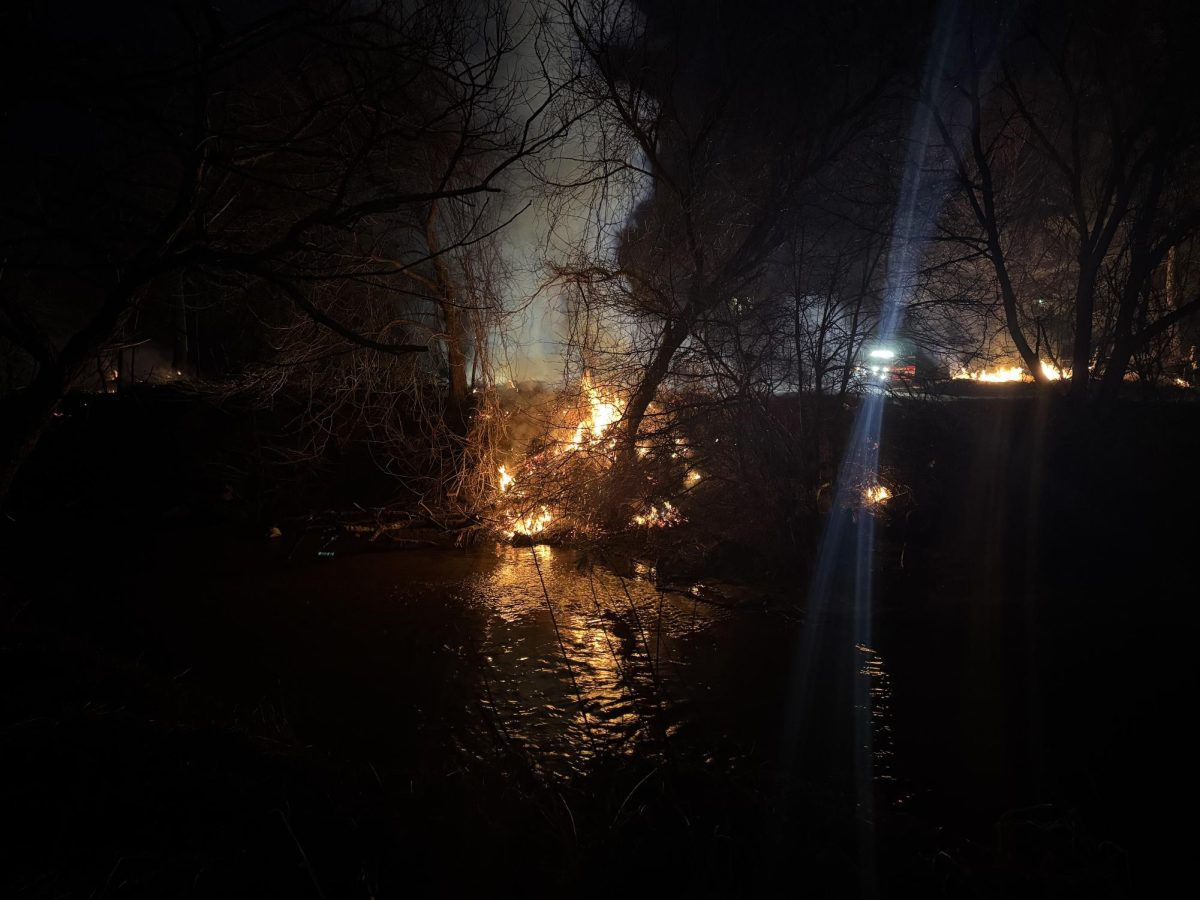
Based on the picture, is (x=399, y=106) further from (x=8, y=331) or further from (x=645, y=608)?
(x=645, y=608)

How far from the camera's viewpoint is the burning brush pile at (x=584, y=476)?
9.30m

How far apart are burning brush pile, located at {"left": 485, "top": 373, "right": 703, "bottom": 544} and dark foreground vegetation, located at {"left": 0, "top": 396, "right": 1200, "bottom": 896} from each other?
68 cm

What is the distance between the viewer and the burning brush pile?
9.30m

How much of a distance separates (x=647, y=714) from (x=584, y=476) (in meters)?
Answer: 4.71

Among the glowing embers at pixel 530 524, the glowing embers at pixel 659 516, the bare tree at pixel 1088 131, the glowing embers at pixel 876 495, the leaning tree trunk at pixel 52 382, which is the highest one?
the bare tree at pixel 1088 131

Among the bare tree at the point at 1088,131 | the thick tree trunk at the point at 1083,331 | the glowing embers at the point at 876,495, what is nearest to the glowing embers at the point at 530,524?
the glowing embers at the point at 876,495

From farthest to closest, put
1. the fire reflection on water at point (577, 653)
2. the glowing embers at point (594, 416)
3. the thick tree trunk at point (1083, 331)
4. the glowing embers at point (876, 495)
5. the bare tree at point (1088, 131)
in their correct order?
the thick tree trunk at point (1083, 331)
the glowing embers at point (876, 495)
the bare tree at point (1088, 131)
the glowing embers at point (594, 416)
the fire reflection on water at point (577, 653)

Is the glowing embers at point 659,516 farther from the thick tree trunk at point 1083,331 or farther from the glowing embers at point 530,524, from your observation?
the thick tree trunk at point 1083,331

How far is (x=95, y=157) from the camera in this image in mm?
4844

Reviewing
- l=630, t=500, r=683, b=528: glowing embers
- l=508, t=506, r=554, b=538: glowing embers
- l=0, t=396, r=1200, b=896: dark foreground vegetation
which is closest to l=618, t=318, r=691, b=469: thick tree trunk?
l=630, t=500, r=683, b=528: glowing embers

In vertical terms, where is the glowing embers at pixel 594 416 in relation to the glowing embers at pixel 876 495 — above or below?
above

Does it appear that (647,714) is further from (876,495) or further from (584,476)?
(876,495)

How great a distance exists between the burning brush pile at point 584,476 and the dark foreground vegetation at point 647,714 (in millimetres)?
678

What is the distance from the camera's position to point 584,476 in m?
9.48
